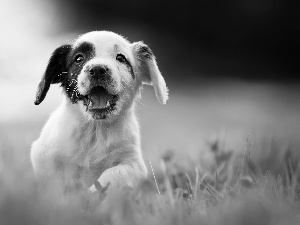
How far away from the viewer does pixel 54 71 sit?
5.35 meters

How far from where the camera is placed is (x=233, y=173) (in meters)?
4.29

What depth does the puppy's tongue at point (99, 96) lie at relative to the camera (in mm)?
4848

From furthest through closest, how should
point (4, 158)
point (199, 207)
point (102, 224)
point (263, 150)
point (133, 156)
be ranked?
point (133, 156), point (263, 150), point (199, 207), point (4, 158), point (102, 224)

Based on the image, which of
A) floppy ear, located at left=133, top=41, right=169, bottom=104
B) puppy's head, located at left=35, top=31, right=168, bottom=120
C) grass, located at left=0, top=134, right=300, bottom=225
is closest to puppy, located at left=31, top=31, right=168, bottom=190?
puppy's head, located at left=35, top=31, right=168, bottom=120

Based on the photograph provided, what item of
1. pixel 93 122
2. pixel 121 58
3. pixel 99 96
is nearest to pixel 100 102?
pixel 99 96

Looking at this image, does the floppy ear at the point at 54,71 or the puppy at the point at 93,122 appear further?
the floppy ear at the point at 54,71

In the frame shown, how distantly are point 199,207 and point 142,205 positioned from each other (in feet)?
1.26

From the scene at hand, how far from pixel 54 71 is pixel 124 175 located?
1437mm

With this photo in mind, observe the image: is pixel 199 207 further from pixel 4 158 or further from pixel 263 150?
pixel 4 158

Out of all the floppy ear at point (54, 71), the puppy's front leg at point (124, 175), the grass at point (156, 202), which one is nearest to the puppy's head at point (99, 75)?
the floppy ear at point (54, 71)

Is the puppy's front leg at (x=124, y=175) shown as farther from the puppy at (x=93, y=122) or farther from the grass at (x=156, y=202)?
the grass at (x=156, y=202)

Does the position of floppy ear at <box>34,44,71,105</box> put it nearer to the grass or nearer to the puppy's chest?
the puppy's chest

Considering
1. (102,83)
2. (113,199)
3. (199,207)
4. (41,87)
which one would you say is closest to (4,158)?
(113,199)

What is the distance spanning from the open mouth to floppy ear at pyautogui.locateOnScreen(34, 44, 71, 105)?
59 cm
